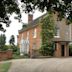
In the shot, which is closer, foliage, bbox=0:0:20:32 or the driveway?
foliage, bbox=0:0:20:32

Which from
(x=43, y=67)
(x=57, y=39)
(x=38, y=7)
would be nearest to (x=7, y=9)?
(x=38, y=7)

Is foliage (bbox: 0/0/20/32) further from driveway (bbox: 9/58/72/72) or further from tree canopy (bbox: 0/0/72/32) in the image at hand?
driveway (bbox: 9/58/72/72)

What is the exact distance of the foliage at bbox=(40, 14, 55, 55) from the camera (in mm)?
55969

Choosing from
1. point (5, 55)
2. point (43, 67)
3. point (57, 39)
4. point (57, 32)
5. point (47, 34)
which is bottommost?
point (43, 67)

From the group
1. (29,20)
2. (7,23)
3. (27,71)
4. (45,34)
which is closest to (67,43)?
(45,34)

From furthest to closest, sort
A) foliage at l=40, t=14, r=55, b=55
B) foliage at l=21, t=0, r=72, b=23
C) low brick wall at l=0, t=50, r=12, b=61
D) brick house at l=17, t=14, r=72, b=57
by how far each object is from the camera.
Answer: brick house at l=17, t=14, r=72, b=57
foliage at l=40, t=14, r=55, b=55
low brick wall at l=0, t=50, r=12, b=61
foliage at l=21, t=0, r=72, b=23

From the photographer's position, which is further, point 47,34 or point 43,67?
point 47,34

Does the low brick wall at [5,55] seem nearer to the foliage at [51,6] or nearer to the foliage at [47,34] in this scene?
the foliage at [47,34]

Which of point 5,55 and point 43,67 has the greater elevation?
point 5,55

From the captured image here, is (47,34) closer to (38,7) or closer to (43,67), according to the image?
(43,67)

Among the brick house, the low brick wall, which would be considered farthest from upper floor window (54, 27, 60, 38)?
the low brick wall

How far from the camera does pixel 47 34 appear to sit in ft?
187

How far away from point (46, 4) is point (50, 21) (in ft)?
127

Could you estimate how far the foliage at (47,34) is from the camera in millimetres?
55969
